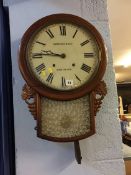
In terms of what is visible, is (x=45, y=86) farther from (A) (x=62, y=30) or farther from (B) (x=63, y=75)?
(A) (x=62, y=30)

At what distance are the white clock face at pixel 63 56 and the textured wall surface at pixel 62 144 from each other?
139mm

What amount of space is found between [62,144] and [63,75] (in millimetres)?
256

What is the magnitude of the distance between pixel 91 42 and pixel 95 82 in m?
0.14

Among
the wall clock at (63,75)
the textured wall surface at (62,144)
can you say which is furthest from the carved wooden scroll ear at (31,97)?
the textured wall surface at (62,144)

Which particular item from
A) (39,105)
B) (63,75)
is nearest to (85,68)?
(63,75)

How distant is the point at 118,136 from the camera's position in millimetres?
899

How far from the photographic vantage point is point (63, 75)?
30.9 inches

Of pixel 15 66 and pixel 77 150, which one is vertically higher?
pixel 15 66

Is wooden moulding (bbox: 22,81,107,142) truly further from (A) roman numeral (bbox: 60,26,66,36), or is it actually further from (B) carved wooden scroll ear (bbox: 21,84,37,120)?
(A) roman numeral (bbox: 60,26,66,36)

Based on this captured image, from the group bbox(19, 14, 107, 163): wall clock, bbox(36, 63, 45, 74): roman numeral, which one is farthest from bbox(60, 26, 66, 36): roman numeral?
bbox(36, 63, 45, 74): roman numeral

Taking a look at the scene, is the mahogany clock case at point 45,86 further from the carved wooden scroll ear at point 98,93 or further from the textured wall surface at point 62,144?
the textured wall surface at point 62,144

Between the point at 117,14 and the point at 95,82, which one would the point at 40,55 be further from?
the point at 117,14

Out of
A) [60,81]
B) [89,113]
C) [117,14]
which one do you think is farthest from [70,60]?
[117,14]

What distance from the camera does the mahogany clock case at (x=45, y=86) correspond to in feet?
2.48
